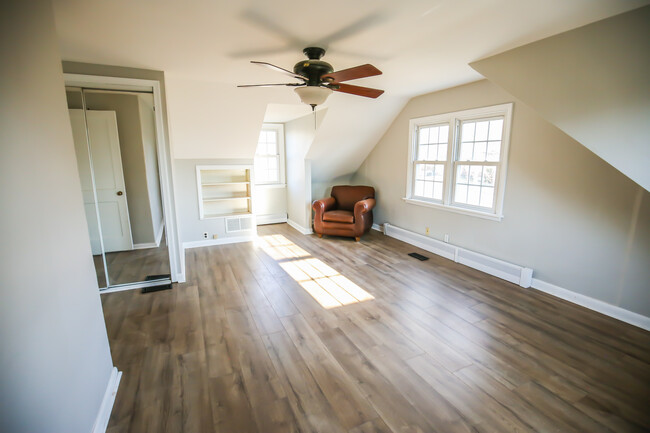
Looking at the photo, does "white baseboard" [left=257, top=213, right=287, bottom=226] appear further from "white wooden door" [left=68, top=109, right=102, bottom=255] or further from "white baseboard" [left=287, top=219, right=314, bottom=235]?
"white wooden door" [left=68, top=109, right=102, bottom=255]

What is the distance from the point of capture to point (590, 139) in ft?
7.66

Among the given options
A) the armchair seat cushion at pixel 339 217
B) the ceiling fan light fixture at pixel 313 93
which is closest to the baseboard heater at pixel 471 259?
the armchair seat cushion at pixel 339 217

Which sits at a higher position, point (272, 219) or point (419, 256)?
point (272, 219)

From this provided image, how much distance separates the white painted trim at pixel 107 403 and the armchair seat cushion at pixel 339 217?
379cm

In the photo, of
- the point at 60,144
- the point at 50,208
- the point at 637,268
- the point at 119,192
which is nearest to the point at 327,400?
the point at 50,208

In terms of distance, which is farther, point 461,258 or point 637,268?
point 461,258

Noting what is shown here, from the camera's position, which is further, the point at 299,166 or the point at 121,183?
the point at 299,166

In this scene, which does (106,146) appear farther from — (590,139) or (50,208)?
(590,139)

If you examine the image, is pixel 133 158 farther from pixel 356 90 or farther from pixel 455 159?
pixel 455 159

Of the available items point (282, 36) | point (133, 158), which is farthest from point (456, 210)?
point (133, 158)

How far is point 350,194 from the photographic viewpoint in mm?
5895

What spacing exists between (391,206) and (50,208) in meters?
4.88

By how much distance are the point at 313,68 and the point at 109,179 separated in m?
3.14

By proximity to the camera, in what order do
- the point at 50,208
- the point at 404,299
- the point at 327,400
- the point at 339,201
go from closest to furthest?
the point at 50,208 → the point at 327,400 → the point at 404,299 → the point at 339,201
